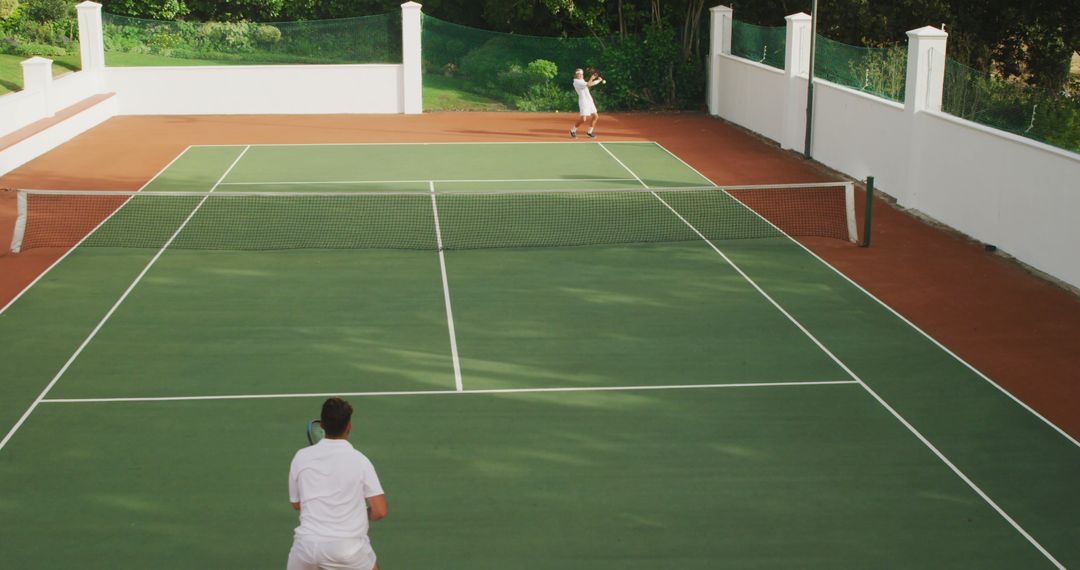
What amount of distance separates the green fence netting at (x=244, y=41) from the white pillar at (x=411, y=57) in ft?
2.34

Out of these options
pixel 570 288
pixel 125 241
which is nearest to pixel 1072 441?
pixel 570 288

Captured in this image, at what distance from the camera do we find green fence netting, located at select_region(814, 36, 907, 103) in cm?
2155

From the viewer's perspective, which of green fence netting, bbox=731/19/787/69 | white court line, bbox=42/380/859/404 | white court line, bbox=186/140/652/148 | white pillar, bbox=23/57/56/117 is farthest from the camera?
green fence netting, bbox=731/19/787/69

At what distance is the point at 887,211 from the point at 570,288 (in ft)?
22.8

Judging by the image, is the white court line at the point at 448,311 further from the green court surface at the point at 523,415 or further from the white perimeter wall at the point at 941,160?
the white perimeter wall at the point at 941,160

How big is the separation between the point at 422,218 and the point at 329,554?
12.5m

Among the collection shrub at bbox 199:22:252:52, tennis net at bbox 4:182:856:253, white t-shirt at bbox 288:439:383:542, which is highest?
shrub at bbox 199:22:252:52

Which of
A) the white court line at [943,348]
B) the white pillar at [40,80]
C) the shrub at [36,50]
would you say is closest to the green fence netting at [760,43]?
the white court line at [943,348]

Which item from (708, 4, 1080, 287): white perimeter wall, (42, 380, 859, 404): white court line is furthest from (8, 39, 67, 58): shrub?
(42, 380, 859, 404): white court line

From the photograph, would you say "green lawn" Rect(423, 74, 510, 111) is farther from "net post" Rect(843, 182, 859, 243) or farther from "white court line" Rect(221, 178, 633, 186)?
"net post" Rect(843, 182, 859, 243)

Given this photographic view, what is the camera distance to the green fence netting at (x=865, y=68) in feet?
70.7

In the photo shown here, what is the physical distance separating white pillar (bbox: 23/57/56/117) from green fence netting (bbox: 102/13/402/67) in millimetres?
5651

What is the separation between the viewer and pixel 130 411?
10.2 m

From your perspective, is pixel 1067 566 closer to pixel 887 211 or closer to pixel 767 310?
pixel 767 310
